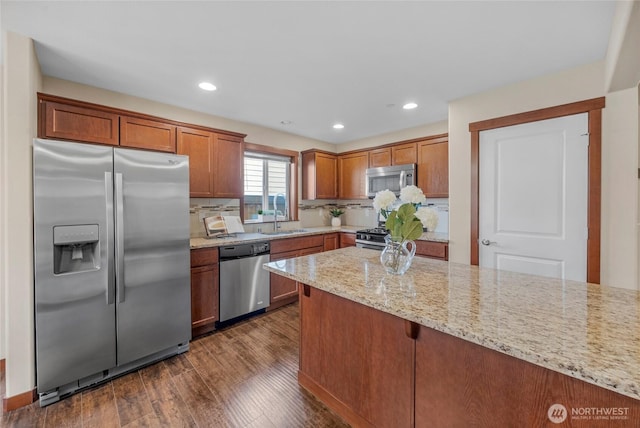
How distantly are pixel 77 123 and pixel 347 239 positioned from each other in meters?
3.32

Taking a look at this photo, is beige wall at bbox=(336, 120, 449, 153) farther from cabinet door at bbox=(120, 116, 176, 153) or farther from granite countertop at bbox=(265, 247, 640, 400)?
cabinet door at bbox=(120, 116, 176, 153)

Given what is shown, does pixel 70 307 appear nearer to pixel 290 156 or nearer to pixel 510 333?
pixel 510 333

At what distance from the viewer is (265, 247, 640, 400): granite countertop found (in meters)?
0.76

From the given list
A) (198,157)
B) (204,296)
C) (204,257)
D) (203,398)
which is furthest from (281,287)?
(198,157)

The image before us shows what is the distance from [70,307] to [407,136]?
414 cm

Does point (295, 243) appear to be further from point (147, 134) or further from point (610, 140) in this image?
point (610, 140)

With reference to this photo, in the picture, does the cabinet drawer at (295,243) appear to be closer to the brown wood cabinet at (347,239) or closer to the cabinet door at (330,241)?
the cabinet door at (330,241)

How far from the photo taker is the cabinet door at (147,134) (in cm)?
258

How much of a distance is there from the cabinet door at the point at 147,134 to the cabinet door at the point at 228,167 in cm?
49

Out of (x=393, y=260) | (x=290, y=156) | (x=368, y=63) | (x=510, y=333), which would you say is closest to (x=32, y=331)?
(x=393, y=260)

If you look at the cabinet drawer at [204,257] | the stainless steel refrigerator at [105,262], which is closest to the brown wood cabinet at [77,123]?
the stainless steel refrigerator at [105,262]

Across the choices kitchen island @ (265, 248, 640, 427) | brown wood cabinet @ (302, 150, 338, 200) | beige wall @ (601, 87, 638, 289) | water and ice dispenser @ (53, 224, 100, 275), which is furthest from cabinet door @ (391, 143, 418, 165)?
water and ice dispenser @ (53, 224, 100, 275)

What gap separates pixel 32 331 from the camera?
1.83 meters

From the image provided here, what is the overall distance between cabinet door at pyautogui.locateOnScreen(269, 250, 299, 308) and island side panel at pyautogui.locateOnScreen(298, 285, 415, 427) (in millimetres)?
1517
